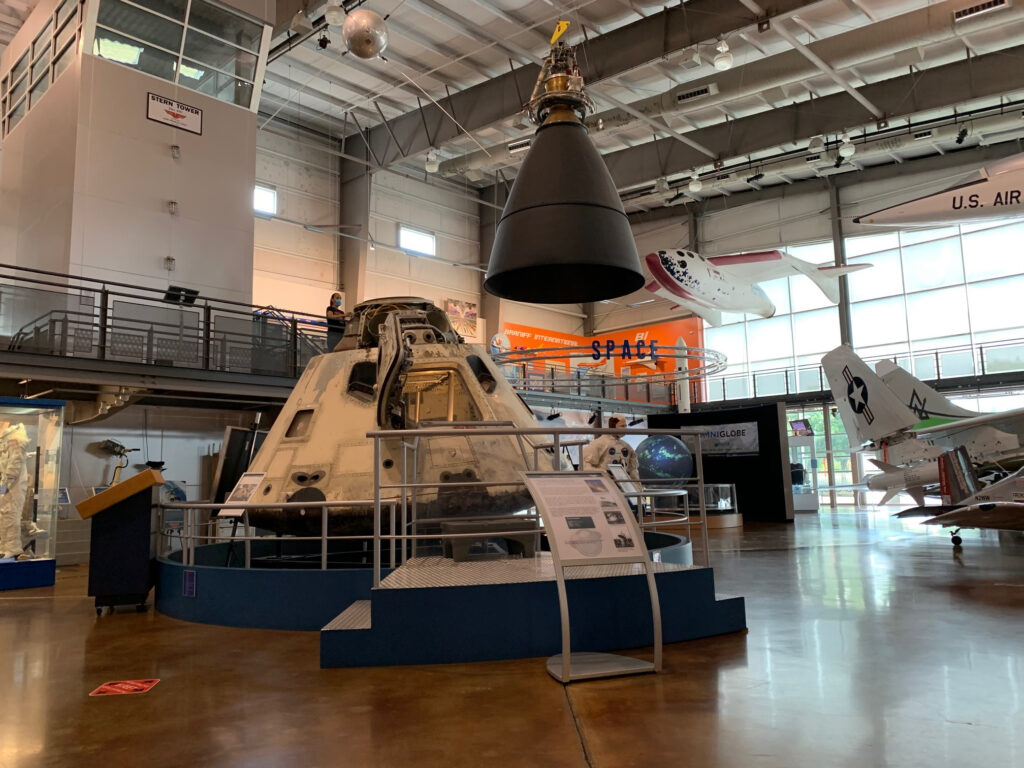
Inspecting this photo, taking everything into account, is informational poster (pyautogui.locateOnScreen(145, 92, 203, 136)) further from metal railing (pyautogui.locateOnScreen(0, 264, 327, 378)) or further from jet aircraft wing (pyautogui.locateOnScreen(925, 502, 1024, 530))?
jet aircraft wing (pyautogui.locateOnScreen(925, 502, 1024, 530))

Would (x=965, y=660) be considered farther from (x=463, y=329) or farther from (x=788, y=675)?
(x=463, y=329)

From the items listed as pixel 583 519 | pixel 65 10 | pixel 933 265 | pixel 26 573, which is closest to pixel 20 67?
pixel 65 10

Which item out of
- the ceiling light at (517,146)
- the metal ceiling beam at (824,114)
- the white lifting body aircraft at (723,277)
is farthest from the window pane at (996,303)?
the ceiling light at (517,146)

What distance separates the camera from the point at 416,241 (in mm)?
25562

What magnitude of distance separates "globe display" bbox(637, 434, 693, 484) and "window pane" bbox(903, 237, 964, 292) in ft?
39.1

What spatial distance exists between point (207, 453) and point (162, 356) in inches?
113

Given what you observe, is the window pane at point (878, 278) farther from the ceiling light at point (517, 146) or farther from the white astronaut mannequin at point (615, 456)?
the white astronaut mannequin at point (615, 456)

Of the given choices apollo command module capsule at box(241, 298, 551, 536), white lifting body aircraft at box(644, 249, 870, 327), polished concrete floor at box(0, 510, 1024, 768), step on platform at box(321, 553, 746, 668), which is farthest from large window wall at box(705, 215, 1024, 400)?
step on platform at box(321, 553, 746, 668)

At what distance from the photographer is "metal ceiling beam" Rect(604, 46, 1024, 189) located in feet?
59.4

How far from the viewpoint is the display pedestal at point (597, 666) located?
410 cm

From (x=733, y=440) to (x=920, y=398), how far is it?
4501 mm

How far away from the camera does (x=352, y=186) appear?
78.2 ft

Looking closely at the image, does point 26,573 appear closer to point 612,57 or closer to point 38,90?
point 38,90

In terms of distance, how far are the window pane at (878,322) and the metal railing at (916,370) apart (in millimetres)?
667
